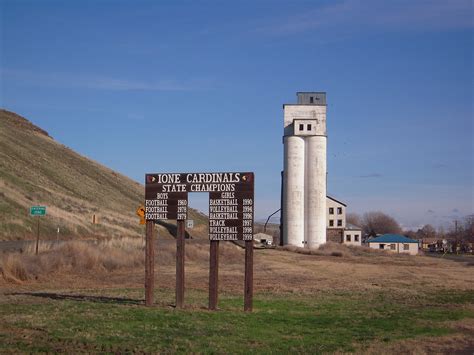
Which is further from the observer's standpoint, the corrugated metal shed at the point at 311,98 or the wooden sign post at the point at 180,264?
the corrugated metal shed at the point at 311,98

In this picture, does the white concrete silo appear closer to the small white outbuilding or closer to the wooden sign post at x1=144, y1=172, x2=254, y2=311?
the small white outbuilding

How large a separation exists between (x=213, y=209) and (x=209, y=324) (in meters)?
4.28

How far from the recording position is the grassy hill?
2019 inches

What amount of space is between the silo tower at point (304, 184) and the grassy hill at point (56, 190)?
1543 centimetres

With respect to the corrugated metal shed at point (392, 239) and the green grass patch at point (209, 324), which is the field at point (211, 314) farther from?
the corrugated metal shed at point (392, 239)

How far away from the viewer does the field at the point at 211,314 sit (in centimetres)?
1251

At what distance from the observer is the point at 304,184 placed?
72125mm

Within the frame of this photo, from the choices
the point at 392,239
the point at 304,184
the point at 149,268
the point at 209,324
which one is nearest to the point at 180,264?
the point at 149,268

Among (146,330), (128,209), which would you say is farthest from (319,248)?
(146,330)

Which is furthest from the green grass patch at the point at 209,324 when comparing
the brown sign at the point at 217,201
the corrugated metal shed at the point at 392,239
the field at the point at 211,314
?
the corrugated metal shed at the point at 392,239

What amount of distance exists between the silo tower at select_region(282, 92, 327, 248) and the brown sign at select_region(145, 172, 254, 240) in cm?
5321

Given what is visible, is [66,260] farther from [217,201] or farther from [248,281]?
[248,281]

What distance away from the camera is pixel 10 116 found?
349 ft

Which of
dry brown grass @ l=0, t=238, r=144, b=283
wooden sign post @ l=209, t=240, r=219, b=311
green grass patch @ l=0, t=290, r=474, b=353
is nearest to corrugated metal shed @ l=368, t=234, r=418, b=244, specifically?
dry brown grass @ l=0, t=238, r=144, b=283
